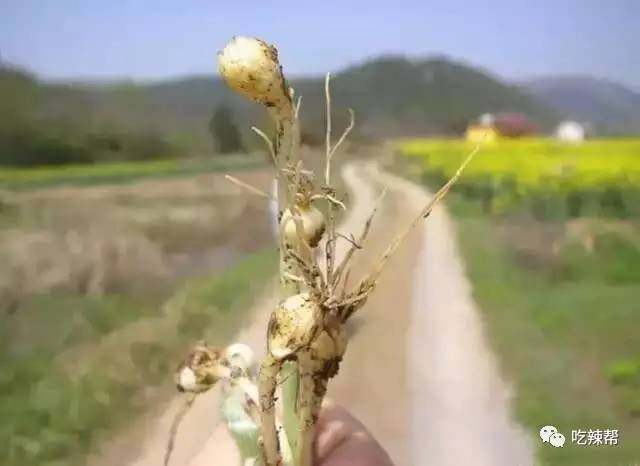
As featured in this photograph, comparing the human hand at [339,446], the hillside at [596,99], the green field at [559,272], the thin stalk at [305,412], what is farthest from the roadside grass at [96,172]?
the thin stalk at [305,412]

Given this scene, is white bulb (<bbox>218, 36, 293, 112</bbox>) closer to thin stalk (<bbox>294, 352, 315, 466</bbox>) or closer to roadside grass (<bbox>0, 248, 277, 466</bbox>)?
thin stalk (<bbox>294, 352, 315, 466</bbox>)

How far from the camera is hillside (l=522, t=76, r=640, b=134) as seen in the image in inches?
43.7

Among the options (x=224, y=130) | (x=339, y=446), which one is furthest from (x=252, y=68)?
(x=224, y=130)

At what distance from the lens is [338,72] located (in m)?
1.10

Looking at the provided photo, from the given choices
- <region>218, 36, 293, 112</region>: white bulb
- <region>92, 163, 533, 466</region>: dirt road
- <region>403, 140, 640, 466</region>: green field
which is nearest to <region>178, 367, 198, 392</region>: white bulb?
<region>218, 36, 293, 112</region>: white bulb

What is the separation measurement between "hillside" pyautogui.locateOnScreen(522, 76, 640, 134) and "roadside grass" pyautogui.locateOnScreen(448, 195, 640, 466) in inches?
5.8

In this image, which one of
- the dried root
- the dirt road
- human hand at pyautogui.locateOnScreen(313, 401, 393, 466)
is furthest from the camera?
the dirt road

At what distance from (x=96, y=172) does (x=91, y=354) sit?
8.1 inches

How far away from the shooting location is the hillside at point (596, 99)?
111 centimetres

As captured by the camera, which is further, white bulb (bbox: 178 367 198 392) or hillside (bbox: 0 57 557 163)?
hillside (bbox: 0 57 557 163)

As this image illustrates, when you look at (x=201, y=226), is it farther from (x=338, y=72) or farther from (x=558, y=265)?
(x=558, y=265)

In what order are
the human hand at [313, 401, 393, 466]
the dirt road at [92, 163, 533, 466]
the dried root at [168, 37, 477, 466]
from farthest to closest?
the dirt road at [92, 163, 533, 466] → the human hand at [313, 401, 393, 466] → the dried root at [168, 37, 477, 466]

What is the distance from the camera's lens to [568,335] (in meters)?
1.05

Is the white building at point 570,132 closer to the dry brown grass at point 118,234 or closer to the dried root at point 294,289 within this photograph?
the dry brown grass at point 118,234
